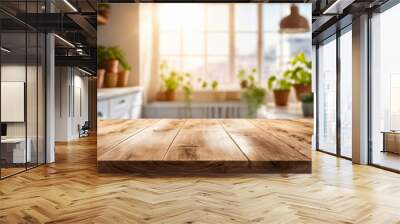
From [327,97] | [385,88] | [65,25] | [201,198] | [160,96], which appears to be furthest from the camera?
[327,97]

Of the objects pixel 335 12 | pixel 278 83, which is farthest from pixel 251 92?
pixel 335 12

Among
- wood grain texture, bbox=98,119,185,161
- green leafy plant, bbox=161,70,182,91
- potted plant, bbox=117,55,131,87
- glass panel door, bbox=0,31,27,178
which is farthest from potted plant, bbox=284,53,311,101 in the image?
glass panel door, bbox=0,31,27,178

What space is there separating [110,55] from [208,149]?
4.57 ft

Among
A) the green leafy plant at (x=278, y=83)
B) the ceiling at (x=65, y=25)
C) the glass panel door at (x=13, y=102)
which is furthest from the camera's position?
the ceiling at (x=65, y=25)

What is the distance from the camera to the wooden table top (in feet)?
14.6

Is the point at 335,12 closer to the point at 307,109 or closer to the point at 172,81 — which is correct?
the point at 307,109

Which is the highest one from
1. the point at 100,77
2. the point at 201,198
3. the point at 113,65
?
the point at 113,65

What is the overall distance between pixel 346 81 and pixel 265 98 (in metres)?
2.16

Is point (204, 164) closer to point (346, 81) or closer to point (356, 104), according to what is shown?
point (356, 104)

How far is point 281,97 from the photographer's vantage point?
4488 mm

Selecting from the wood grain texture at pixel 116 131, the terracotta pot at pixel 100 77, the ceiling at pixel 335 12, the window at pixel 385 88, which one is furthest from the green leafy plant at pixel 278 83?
the terracotta pot at pixel 100 77

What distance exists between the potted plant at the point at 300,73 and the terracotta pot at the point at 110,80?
1750 mm

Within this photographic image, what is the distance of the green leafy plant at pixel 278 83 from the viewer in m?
4.48

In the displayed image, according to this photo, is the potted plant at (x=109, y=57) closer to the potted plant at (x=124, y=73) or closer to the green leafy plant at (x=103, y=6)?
the potted plant at (x=124, y=73)
